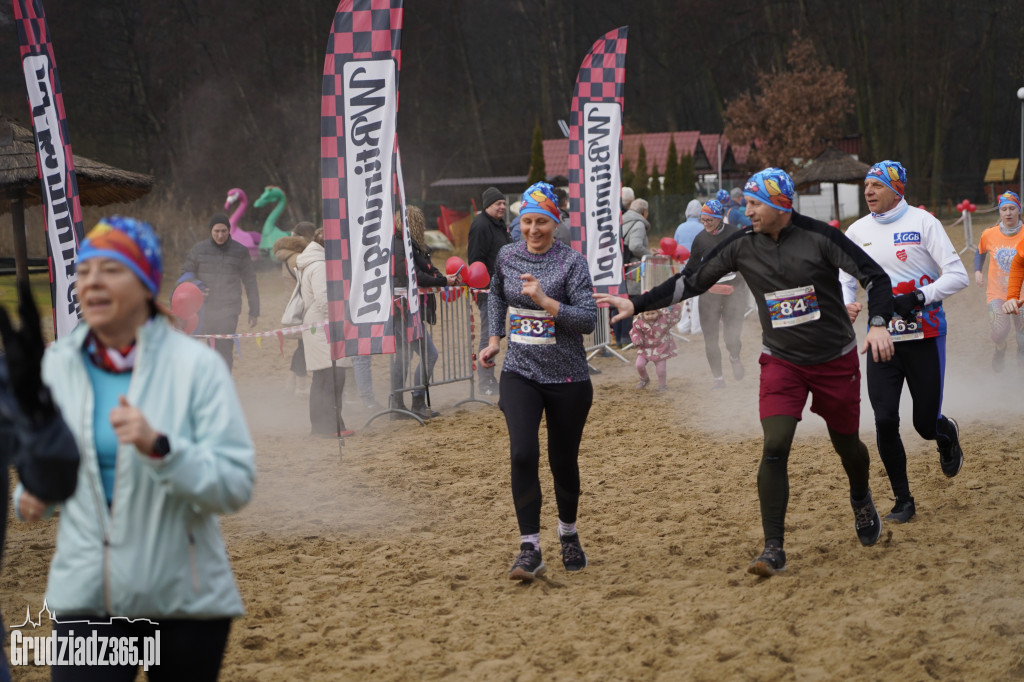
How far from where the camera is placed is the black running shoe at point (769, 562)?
5.21m

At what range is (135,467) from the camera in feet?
8.38

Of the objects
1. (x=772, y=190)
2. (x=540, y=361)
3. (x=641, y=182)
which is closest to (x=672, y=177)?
(x=641, y=182)

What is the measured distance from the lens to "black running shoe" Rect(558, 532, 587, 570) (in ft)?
18.2

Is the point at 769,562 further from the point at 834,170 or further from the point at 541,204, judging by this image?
the point at 834,170

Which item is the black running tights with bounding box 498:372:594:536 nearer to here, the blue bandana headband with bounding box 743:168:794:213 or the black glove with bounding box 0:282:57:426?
the blue bandana headband with bounding box 743:168:794:213

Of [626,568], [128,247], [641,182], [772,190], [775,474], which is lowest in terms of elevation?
[626,568]

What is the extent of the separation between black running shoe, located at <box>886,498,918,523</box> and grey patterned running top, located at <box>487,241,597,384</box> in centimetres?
222

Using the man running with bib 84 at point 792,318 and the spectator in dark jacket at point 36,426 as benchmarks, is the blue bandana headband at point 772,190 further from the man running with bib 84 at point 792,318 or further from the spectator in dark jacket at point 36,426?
the spectator in dark jacket at point 36,426

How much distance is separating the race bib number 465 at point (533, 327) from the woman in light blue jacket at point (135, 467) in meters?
2.72

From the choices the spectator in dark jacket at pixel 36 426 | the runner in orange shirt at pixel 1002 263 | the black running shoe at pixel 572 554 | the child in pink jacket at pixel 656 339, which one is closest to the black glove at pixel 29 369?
the spectator in dark jacket at pixel 36 426

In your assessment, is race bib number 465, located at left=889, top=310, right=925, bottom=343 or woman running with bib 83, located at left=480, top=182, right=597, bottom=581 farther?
race bib number 465, located at left=889, top=310, right=925, bottom=343

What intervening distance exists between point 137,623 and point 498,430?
7123mm

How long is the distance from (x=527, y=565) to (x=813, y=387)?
171 centimetres

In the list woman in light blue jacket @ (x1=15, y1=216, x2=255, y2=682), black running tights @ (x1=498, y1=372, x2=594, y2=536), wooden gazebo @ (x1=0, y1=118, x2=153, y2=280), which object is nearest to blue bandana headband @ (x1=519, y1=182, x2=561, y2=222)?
black running tights @ (x1=498, y1=372, x2=594, y2=536)
